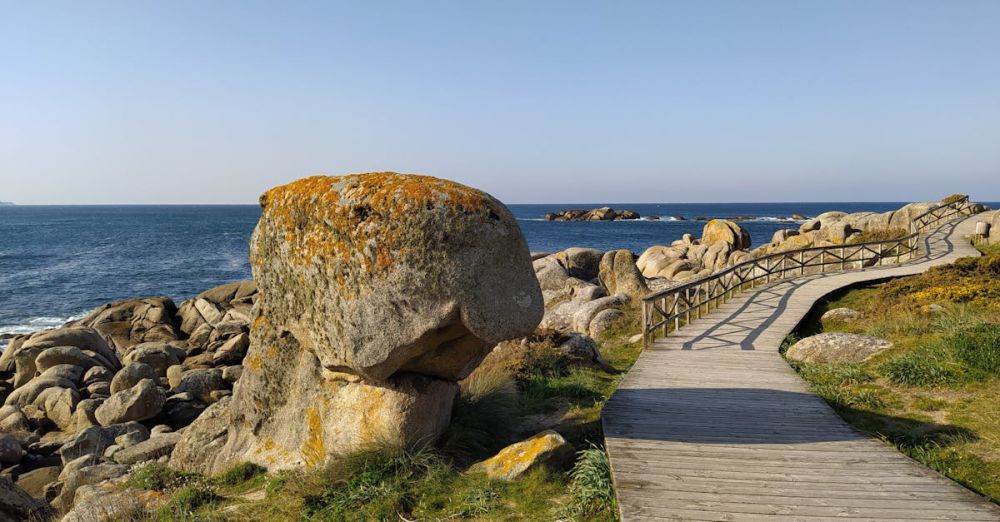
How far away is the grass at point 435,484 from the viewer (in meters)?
6.89

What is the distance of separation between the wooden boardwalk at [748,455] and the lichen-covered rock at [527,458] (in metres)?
0.69

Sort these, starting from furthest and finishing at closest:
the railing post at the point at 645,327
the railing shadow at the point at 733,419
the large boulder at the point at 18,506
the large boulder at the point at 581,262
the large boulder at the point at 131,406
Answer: the large boulder at the point at 581,262
the large boulder at the point at 131,406
the railing post at the point at 645,327
the large boulder at the point at 18,506
the railing shadow at the point at 733,419

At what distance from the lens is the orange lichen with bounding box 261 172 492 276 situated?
6.97 metres

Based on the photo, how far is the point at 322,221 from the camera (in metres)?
7.50

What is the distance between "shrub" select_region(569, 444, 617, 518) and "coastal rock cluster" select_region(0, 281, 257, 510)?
8.03 m

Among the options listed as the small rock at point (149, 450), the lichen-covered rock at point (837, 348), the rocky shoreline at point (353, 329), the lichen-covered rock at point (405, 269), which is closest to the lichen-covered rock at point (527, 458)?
the rocky shoreline at point (353, 329)

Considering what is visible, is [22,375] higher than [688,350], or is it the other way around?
[688,350]

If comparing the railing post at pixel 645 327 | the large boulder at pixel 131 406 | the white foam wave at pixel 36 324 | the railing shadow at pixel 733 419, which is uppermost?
the railing post at pixel 645 327

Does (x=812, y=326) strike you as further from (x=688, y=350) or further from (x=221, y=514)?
(x=221, y=514)

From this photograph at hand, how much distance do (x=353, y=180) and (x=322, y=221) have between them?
64cm

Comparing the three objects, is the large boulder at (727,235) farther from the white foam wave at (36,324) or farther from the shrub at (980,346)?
the white foam wave at (36,324)

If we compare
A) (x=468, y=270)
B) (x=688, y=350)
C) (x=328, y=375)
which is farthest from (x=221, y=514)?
(x=688, y=350)

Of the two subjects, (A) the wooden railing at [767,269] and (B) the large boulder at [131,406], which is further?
(B) the large boulder at [131,406]

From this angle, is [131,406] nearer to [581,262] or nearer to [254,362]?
[254,362]
